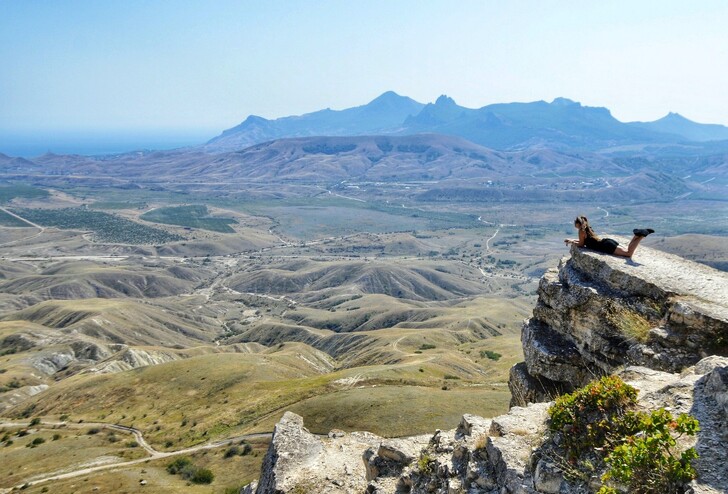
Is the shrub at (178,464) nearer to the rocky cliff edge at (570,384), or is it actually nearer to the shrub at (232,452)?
the shrub at (232,452)

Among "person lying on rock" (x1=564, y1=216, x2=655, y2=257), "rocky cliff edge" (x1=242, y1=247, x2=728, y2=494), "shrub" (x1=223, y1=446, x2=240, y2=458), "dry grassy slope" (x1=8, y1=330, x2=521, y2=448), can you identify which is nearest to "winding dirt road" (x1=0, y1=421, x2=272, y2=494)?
"dry grassy slope" (x1=8, y1=330, x2=521, y2=448)

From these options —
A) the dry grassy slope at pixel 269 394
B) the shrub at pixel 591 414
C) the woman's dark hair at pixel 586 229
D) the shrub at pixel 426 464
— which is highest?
the woman's dark hair at pixel 586 229

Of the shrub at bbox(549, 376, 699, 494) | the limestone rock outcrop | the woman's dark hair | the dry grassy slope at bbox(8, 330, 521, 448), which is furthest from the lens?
the dry grassy slope at bbox(8, 330, 521, 448)

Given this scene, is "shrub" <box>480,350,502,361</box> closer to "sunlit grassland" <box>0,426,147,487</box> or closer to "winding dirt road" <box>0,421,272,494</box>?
"winding dirt road" <box>0,421,272,494</box>

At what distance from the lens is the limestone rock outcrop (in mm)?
16766

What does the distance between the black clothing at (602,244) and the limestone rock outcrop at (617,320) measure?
544 millimetres

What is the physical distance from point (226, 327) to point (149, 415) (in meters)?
116

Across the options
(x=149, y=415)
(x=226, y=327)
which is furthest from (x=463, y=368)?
(x=226, y=327)

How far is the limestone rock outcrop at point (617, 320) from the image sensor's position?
55.0ft

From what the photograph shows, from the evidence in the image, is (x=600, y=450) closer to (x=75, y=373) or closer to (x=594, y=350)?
(x=594, y=350)

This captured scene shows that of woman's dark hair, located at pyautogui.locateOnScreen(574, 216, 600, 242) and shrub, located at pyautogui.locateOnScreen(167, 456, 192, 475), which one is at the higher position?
woman's dark hair, located at pyautogui.locateOnScreen(574, 216, 600, 242)

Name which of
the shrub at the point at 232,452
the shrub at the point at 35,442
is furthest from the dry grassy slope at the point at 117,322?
the shrub at the point at 232,452

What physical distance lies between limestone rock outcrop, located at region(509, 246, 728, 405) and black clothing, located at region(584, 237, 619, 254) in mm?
544

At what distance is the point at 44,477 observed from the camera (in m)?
55.8
